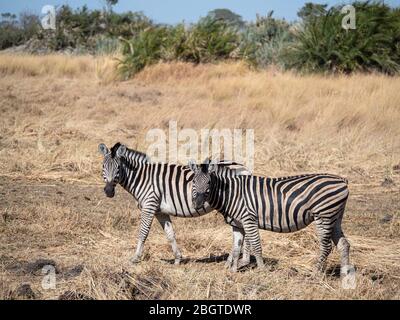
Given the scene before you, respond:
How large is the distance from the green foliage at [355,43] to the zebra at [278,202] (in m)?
13.0

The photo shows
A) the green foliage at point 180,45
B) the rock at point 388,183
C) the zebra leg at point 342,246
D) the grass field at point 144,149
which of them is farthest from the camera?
the green foliage at point 180,45

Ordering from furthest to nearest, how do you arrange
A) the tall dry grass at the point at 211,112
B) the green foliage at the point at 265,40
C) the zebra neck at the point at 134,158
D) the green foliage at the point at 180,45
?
the green foliage at the point at 265,40 → the green foliage at the point at 180,45 → the tall dry grass at the point at 211,112 → the zebra neck at the point at 134,158

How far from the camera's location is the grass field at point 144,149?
6664mm

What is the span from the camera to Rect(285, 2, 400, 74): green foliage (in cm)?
1953

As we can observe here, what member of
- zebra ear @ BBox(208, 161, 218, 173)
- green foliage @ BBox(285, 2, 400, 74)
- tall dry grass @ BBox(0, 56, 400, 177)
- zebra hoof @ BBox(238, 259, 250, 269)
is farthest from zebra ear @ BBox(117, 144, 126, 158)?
green foliage @ BBox(285, 2, 400, 74)

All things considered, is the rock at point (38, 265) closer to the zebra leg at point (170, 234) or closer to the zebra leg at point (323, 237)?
the zebra leg at point (170, 234)

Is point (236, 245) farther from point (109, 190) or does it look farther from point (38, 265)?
point (38, 265)

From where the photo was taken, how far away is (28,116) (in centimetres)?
1503

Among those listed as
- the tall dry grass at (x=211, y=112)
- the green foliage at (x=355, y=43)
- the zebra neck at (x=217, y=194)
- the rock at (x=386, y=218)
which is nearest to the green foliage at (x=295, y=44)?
the green foliage at (x=355, y=43)

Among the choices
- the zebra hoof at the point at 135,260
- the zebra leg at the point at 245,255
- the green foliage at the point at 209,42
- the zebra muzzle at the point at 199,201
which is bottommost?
the zebra hoof at the point at 135,260

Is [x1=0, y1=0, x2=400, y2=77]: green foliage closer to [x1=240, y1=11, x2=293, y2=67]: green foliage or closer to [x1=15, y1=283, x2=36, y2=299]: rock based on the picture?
[x1=240, y1=11, x2=293, y2=67]: green foliage

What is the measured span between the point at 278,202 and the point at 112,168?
1884 millimetres

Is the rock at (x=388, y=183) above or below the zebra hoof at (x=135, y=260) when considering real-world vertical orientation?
below
